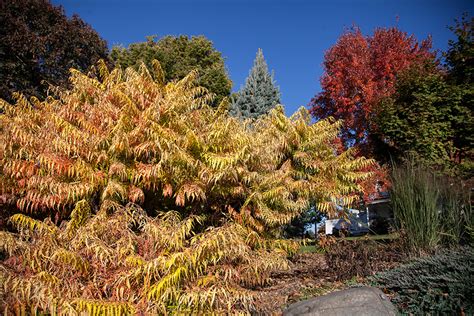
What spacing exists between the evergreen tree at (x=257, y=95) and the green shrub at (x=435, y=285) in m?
16.5

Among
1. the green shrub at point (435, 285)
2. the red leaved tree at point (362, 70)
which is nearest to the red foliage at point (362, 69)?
the red leaved tree at point (362, 70)

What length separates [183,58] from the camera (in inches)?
804

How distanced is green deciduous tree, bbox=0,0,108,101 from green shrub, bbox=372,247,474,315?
11611 mm

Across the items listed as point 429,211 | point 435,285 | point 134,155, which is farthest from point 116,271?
point 429,211

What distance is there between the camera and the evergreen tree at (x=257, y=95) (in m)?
21.4

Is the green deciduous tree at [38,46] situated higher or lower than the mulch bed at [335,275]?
higher

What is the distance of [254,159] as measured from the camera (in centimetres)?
724

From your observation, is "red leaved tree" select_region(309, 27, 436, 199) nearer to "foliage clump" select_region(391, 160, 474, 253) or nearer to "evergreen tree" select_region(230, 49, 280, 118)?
"evergreen tree" select_region(230, 49, 280, 118)

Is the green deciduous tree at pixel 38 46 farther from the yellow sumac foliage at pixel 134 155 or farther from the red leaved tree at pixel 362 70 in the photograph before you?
the red leaved tree at pixel 362 70

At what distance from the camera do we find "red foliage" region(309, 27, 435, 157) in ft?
65.5

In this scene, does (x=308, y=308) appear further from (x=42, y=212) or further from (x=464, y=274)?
(x=42, y=212)

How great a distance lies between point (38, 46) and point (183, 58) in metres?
9.03

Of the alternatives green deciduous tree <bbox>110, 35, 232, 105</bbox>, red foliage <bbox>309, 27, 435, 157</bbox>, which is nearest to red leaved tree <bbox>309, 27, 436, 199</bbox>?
red foliage <bbox>309, 27, 435, 157</bbox>

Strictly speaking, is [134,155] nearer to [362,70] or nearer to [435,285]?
[435,285]
